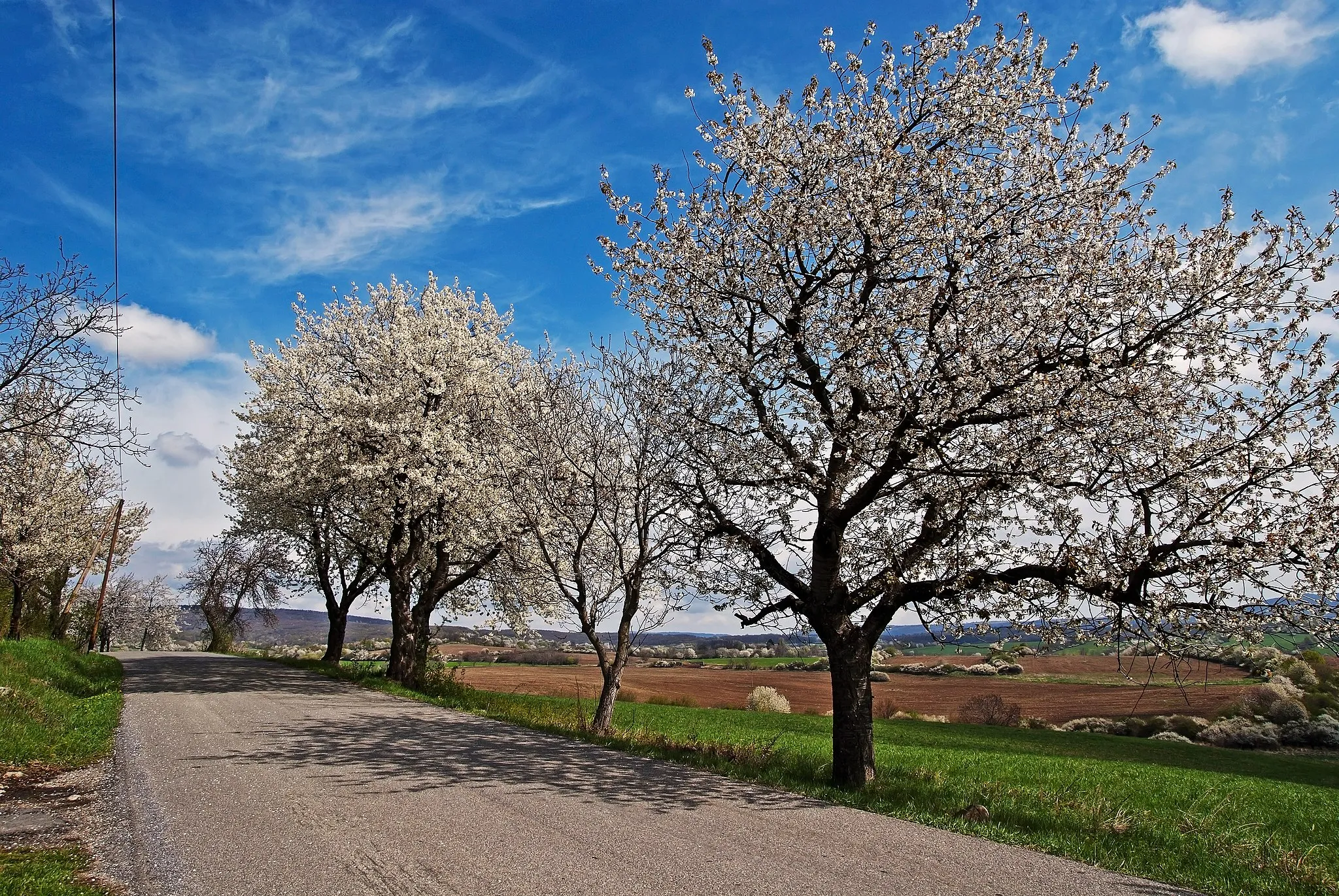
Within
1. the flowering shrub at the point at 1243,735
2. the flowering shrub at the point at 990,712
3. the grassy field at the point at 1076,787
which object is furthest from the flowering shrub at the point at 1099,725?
the grassy field at the point at 1076,787

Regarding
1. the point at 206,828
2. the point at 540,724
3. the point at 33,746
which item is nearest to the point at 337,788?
the point at 206,828

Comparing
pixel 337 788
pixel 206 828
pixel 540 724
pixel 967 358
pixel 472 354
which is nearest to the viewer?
pixel 206 828

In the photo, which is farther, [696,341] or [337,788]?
[696,341]

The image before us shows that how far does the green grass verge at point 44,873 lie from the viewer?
5109 millimetres

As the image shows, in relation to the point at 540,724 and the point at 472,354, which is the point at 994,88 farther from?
the point at 472,354

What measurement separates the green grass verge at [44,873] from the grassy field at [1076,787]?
719 centimetres

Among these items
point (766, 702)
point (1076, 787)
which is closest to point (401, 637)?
point (1076, 787)

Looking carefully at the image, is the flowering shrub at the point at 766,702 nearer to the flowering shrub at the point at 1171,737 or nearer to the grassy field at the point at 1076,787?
the grassy field at the point at 1076,787

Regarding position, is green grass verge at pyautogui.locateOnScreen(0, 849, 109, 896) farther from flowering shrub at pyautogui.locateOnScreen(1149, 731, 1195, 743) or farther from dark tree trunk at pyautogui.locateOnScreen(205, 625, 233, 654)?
dark tree trunk at pyautogui.locateOnScreen(205, 625, 233, 654)

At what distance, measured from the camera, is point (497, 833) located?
22.4 ft

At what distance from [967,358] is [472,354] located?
19.7 meters

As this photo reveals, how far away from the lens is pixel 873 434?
9.91 meters

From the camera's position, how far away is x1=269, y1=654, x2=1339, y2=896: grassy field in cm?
711

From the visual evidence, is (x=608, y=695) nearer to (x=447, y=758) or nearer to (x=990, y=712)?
(x=447, y=758)
